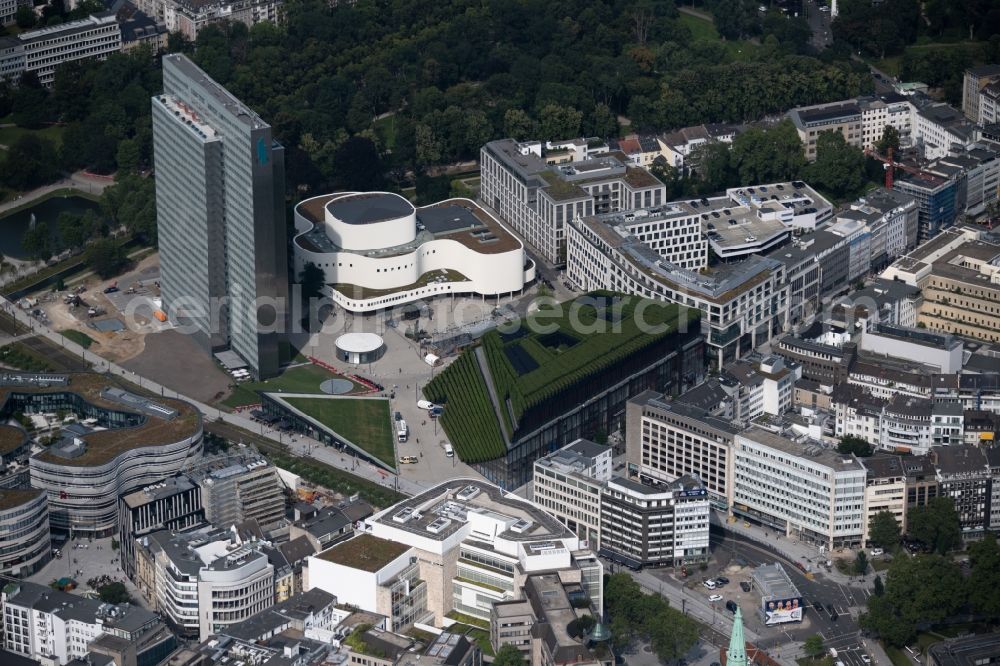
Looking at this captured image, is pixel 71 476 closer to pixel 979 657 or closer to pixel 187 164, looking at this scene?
pixel 187 164

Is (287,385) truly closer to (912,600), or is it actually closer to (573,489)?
(573,489)

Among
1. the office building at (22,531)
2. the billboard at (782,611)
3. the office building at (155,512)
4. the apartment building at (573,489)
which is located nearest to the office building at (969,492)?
the billboard at (782,611)

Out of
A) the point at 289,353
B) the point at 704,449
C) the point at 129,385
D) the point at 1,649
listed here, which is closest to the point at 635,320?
the point at 704,449

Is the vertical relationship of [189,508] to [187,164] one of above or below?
below

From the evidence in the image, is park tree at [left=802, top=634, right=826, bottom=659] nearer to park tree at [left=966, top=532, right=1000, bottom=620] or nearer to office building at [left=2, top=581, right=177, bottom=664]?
park tree at [left=966, top=532, right=1000, bottom=620]

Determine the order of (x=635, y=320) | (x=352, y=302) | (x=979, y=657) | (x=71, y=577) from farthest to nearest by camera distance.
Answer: (x=352, y=302) < (x=635, y=320) < (x=71, y=577) < (x=979, y=657)

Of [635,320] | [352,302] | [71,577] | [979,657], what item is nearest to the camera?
[979,657]

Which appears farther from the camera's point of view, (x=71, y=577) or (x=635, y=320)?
(x=635, y=320)
